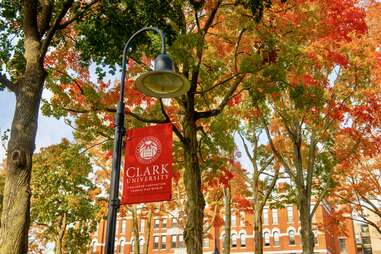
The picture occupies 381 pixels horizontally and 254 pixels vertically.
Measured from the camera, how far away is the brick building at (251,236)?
5641cm

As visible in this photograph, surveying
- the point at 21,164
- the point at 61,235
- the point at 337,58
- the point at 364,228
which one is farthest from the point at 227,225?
the point at 364,228

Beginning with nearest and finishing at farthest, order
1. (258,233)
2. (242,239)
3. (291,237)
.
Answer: (258,233) → (291,237) → (242,239)

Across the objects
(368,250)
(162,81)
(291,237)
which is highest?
(162,81)

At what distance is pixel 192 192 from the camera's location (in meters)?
10.9

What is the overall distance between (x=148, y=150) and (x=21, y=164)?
9.84ft

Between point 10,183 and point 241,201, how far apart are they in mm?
24543

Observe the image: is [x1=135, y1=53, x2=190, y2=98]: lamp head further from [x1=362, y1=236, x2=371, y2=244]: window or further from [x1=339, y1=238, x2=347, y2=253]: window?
[x1=362, y1=236, x2=371, y2=244]: window

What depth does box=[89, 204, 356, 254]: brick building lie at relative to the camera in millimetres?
56406

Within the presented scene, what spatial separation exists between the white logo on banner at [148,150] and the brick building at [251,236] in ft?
153

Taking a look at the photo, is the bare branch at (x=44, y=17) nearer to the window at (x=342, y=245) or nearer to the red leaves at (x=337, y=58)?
the red leaves at (x=337, y=58)

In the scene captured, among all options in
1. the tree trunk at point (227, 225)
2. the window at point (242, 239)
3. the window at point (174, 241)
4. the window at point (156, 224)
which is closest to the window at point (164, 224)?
the window at point (156, 224)

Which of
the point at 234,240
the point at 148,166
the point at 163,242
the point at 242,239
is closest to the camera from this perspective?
the point at 148,166

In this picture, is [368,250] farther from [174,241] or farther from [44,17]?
[44,17]

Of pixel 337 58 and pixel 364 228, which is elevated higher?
pixel 337 58
